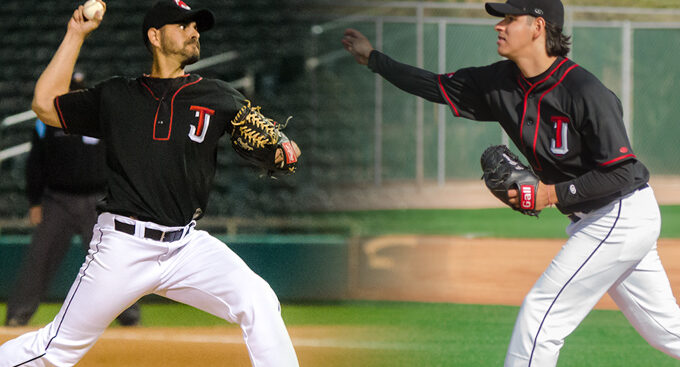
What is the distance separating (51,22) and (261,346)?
30.1 feet

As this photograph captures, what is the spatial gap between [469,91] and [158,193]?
4.20ft

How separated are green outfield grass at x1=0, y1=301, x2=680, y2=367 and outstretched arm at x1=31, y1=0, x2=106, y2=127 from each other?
1.93 m

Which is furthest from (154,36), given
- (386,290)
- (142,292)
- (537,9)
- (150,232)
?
(386,290)

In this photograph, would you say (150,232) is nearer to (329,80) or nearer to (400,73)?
(400,73)

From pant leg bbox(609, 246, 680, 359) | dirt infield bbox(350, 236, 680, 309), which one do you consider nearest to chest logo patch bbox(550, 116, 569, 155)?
pant leg bbox(609, 246, 680, 359)

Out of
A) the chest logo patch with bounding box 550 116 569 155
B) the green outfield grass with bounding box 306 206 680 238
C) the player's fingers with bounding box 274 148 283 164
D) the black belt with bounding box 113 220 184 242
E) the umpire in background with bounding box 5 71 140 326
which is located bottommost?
the green outfield grass with bounding box 306 206 680 238

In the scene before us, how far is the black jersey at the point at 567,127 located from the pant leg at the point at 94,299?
4.37ft

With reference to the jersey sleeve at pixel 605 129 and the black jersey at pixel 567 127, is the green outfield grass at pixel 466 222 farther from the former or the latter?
the jersey sleeve at pixel 605 129

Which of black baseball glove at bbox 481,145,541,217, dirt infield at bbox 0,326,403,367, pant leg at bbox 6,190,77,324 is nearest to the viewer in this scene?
black baseball glove at bbox 481,145,541,217

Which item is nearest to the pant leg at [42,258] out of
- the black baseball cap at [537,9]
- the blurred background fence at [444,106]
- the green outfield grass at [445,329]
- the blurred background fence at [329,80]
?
the green outfield grass at [445,329]

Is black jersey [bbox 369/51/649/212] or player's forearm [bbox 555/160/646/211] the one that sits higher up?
black jersey [bbox 369/51/649/212]

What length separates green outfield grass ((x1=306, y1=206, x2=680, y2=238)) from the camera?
9453mm

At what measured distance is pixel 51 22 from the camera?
10742 mm

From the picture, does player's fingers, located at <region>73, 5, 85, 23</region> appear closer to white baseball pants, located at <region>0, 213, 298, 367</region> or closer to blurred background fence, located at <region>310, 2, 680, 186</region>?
white baseball pants, located at <region>0, 213, 298, 367</region>
